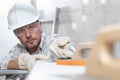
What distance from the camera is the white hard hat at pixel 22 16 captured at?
62.3 inches

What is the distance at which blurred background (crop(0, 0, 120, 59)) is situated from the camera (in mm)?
1379

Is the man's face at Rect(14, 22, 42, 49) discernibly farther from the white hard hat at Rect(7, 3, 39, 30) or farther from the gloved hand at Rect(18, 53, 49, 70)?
the gloved hand at Rect(18, 53, 49, 70)

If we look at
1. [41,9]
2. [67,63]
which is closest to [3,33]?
[41,9]

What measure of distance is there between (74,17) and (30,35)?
367 mm

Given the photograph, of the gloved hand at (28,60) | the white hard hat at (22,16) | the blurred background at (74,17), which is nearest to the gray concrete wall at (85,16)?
the blurred background at (74,17)

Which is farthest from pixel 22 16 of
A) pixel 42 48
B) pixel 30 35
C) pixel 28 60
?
pixel 28 60

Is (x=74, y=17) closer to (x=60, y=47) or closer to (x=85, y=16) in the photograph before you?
(x=85, y=16)

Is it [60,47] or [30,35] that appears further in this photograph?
[30,35]

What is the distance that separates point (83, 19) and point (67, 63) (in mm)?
1099

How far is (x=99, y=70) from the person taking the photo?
0.25 m

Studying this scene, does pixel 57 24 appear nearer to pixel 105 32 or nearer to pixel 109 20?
pixel 109 20

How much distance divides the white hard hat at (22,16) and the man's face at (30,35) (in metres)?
0.04

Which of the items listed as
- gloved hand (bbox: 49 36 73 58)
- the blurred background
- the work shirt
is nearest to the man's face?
the work shirt

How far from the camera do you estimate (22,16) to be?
5.21ft
